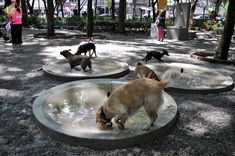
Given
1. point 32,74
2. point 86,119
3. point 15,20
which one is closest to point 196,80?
point 86,119

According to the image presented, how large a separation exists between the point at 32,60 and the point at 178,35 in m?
10.5

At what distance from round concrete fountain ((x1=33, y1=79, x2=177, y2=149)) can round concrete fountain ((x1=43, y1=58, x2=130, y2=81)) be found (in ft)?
2.96

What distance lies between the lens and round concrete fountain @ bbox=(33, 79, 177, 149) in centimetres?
479

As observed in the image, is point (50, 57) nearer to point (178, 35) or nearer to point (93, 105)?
point (93, 105)

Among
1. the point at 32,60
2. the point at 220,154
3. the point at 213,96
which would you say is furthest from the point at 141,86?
the point at 32,60

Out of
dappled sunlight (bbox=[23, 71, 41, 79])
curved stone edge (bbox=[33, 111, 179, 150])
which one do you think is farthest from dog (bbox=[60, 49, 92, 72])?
curved stone edge (bbox=[33, 111, 179, 150])

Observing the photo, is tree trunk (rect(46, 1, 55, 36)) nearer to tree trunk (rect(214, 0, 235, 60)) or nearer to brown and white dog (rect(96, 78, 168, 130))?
tree trunk (rect(214, 0, 235, 60))

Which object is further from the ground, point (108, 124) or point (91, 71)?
point (91, 71)

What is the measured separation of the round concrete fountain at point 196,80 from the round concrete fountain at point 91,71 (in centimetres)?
106

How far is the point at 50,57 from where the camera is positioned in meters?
12.0

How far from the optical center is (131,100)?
15.0 feet

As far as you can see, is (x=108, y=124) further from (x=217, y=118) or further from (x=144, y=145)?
(x=217, y=118)

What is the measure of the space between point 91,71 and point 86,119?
3.36 metres

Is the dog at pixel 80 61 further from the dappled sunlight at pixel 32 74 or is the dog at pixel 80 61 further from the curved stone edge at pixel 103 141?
the curved stone edge at pixel 103 141
